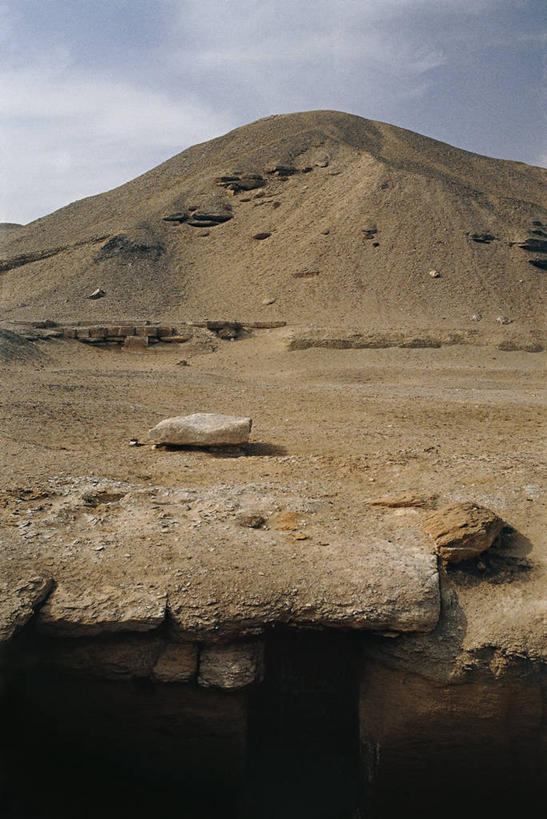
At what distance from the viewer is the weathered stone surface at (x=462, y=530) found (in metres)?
3.79

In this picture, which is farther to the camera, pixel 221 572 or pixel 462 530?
pixel 462 530

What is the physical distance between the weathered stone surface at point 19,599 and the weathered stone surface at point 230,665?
0.86 meters

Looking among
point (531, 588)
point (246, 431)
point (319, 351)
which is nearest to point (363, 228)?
point (319, 351)

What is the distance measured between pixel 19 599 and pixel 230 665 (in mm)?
1075

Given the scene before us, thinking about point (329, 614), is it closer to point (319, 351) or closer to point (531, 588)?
point (531, 588)

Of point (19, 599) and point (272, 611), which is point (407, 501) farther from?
point (19, 599)

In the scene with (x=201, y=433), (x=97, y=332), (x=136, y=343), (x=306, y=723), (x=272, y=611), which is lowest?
(x=306, y=723)

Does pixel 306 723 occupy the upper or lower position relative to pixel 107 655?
lower

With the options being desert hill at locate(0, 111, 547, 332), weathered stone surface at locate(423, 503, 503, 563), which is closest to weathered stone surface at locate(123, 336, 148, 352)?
desert hill at locate(0, 111, 547, 332)

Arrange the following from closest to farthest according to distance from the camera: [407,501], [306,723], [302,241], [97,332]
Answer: [306,723]
[407,501]
[97,332]
[302,241]

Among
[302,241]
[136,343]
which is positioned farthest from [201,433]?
[302,241]

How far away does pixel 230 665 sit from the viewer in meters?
3.29

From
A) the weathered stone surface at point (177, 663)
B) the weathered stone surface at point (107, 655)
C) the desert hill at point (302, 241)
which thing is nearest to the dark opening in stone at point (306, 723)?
the weathered stone surface at point (177, 663)

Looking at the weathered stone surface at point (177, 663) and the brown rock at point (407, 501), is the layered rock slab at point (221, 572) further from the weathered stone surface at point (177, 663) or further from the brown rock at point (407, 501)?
the brown rock at point (407, 501)
